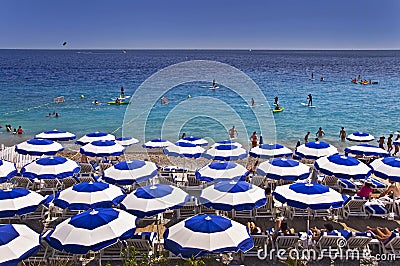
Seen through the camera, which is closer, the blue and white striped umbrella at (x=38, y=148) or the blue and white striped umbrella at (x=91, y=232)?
the blue and white striped umbrella at (x=91, y=232)

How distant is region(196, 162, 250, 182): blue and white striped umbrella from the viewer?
1037 cm

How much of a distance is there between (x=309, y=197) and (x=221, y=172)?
2.74 meters

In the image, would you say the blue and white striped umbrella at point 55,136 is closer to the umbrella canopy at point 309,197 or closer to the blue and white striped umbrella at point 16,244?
the blue and white striped umbrella at point 16,244

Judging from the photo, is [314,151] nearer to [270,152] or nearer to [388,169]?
[270,152]

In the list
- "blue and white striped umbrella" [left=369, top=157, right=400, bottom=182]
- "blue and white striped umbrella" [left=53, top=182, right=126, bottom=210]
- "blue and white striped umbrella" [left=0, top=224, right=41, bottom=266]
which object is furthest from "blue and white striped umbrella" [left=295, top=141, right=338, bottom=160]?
"blue and white striped umbrella" [left=0, top=224, right=41, bottom=266]

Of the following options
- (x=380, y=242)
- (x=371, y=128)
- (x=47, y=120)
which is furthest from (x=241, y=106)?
(x=380, y=242)

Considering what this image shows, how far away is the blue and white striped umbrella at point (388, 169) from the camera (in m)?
10.5

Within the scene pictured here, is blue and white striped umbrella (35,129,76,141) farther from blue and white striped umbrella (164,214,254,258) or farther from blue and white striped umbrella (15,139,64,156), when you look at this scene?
blue and white striped umbrella (164,214,254,258)

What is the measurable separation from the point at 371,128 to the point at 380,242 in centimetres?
2192

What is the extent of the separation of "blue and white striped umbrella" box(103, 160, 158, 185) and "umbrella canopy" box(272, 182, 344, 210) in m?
3.71

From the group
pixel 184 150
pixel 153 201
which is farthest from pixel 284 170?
pixel 153 201

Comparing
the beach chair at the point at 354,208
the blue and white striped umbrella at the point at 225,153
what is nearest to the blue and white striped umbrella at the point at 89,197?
the blue and white striped umbrella at the point at 225,153

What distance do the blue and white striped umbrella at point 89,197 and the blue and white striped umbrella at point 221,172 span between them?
2446 millimetres

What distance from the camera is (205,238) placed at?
6.80m
